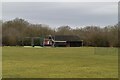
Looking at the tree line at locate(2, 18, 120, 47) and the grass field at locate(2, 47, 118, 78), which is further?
the tree line at locate(2, 18, 120, 47)

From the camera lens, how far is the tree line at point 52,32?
86.9 metres

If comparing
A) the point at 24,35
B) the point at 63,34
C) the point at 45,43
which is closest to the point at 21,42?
the point at 24,35

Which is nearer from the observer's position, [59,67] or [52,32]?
[59,67]

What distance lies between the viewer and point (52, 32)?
113 meters

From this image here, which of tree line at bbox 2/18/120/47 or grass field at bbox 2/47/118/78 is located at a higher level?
tree line at bbox 2/18/120/47

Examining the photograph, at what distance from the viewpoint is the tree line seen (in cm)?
8694

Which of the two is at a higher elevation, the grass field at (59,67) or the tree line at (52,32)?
the tree line at (52,32)

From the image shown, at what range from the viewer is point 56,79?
12578 mm

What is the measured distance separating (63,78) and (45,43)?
92.2 metres

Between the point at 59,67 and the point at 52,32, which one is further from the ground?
the point at 52,32

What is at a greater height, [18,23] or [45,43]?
[18,23]

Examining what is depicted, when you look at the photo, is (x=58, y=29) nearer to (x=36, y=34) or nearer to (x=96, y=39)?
(x=36, y=34)

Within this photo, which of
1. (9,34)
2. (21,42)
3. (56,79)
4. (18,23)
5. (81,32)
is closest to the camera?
(56,79)

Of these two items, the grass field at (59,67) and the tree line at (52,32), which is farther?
the tree line at (52,32)
